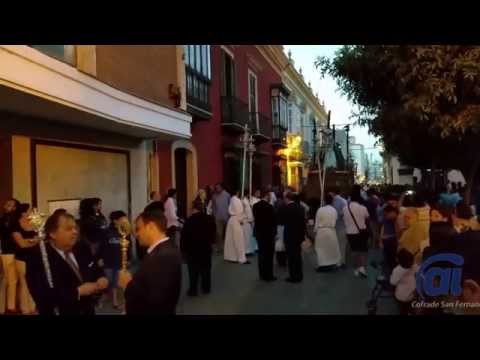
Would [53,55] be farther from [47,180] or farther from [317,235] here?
[317,235]

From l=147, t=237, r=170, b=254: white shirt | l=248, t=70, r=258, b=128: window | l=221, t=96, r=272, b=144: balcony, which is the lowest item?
l=147, t=237, r=170, b=254: white shirt

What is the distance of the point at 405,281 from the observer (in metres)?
6.09

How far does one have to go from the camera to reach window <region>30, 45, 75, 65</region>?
→ 311 inches

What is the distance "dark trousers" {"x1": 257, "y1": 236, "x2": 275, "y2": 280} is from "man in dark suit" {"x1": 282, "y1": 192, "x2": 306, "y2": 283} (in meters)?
0.35

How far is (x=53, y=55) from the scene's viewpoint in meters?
8.16

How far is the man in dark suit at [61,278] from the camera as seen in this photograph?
3957mm

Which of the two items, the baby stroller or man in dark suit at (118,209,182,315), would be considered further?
the baby stroller

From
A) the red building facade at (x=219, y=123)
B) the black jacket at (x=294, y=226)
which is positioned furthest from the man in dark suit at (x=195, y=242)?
the red building facade at (x=219, y=123)

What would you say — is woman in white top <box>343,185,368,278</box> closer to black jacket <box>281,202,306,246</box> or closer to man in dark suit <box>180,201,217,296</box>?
black jacket <box>281,202,306,246</box>

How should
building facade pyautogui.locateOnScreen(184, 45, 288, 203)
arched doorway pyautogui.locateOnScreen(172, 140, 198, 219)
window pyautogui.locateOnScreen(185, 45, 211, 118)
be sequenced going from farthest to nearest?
building facade pyautogui.locateOnScreen(184, 45, 288, 203) → arched doorway pyautogui.locateOnScreen(172, 140, 198, 219) → window pyautogui.locateOnScreen(185, 45, 211, 118)

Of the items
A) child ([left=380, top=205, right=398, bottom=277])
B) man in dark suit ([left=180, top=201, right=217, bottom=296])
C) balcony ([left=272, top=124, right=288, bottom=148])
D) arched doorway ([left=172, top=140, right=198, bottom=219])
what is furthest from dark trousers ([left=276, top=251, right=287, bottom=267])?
balcony ([left=272, top=124, right=288, bottom=148])
